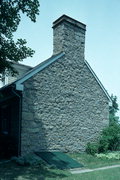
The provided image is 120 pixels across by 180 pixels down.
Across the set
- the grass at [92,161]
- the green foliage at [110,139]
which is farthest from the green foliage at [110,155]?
the green foliage at [110,139]

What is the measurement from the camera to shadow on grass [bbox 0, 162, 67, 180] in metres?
7.88

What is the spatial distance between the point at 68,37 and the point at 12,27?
6014mm

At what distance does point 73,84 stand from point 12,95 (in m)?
4.26

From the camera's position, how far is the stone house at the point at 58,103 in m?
11.6

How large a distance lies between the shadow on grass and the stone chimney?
302 inches

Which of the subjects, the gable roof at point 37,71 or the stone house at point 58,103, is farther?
the stone house at point 58,103

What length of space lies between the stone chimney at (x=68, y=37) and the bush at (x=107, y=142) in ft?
18.3

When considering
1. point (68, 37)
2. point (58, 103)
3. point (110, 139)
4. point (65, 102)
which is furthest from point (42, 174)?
point (68, 37)

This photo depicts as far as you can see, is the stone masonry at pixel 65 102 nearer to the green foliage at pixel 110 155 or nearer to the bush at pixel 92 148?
the bush at pixel 92 148

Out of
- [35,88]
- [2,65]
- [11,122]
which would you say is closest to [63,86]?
[35,88]

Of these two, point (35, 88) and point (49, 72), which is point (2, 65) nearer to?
point (35, 88)

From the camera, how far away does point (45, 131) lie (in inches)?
484

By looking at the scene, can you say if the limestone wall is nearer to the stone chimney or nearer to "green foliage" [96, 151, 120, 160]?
the stone chimney

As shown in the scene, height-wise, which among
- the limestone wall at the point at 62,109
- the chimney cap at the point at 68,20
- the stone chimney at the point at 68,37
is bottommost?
the limestone wall at the point at 62,109
